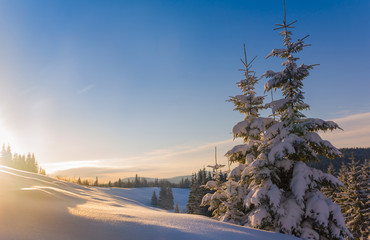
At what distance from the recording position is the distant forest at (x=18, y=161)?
72.2m

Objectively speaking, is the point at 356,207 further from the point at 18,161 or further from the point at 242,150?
the point at 18,161

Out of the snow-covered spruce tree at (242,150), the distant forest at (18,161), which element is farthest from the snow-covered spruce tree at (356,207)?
the distant forest at (18,161)

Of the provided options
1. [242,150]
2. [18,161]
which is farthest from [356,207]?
[18,161]

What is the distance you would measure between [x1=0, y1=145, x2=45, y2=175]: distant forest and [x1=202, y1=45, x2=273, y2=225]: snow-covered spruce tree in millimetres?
75732

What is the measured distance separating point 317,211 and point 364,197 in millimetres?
25769

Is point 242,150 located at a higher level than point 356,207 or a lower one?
higher

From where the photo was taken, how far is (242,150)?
12492 millimetres

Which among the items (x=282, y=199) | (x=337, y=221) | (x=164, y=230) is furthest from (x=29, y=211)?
(x=337, y=221)

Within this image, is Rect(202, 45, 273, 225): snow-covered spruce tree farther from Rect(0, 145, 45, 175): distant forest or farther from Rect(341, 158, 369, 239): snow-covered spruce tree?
Rect(0, 145, 45, 175): distant forest

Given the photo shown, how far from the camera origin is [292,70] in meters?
9.78

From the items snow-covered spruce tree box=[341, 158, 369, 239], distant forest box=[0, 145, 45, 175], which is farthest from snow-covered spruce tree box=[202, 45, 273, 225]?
distant forest box=[0, 145, 45, 175]

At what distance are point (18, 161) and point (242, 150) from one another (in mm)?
86232

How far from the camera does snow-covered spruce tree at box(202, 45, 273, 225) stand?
12227 millimetres

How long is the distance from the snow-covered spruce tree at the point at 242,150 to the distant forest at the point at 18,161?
75732mm
